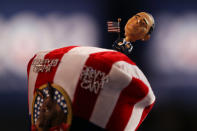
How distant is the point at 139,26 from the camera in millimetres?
761

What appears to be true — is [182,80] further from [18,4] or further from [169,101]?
[18,4]

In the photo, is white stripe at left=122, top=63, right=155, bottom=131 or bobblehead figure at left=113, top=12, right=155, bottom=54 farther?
bobblehead figure at left=113, top=12, right=155, bottom=54

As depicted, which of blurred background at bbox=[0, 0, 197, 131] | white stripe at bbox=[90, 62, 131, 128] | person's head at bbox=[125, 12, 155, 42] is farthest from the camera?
→ blurred background at bbox=[0, 0, 197, 131]

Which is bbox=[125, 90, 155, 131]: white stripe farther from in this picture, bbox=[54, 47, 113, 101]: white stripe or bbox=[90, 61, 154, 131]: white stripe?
bbox=[54, 47, 113, 101]: white stripe

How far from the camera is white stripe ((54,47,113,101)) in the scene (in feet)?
1.96

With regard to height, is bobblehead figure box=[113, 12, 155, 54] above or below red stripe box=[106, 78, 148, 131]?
above

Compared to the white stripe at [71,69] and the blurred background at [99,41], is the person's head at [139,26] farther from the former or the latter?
the blurred background at [99,41]

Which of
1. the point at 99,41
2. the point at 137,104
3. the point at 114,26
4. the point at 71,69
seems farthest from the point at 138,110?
the point at 99,41

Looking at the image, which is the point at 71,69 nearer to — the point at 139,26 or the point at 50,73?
the point at 50,73

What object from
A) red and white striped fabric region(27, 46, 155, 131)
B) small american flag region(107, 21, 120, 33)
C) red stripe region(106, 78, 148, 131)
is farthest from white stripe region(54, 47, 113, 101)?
small american flag region(107, 21, 120, 33)

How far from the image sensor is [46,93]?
639 millimetres

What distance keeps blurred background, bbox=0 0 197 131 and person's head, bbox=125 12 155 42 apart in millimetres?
883

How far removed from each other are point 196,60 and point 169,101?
428 mm

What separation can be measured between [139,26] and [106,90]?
0.99 feet
